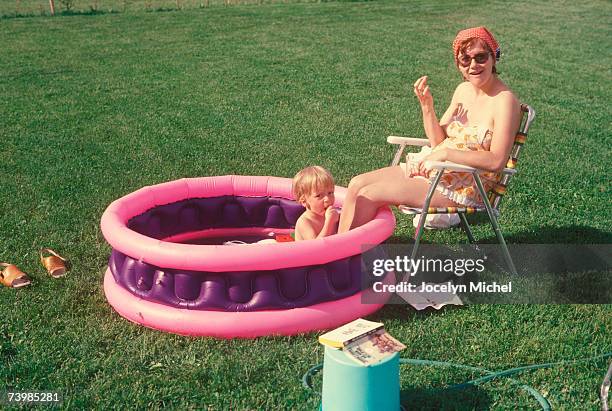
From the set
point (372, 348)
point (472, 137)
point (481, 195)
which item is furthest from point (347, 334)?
point (472, 137)

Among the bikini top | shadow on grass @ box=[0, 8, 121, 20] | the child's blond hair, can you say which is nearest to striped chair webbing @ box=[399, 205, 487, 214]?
the bikini top

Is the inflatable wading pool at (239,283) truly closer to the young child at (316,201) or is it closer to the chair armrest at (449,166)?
the young child at (316,201)

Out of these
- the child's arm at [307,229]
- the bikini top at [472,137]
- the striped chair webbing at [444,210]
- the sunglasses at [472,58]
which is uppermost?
the sunglasses at [472,58]

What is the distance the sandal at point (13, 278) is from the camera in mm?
4781

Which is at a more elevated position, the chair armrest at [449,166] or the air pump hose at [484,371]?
the chair armrest at [449,166]

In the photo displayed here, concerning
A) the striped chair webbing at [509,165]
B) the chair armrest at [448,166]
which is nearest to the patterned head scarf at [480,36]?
the striped chair webbing at [509,165]

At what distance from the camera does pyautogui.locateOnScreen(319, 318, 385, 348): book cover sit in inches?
125

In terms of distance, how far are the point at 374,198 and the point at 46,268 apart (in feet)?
7.43

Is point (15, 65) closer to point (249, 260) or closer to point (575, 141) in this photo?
point (575, 141)

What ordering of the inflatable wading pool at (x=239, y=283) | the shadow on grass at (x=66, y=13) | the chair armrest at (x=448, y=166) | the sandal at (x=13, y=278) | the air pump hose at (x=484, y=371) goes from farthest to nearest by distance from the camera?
the shadow on grass at (x=66, y=13), the sandal at (x=13, y=278), the chair armrest at (x=448, y=166), the inflatable wading pool at (x=239, y=283), the air pump hose at (x=484, y=371)

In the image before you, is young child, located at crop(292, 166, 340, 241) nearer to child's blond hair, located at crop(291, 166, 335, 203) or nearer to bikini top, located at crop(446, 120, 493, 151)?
child's blond hair, located at crop(291, 166, 335, 203)

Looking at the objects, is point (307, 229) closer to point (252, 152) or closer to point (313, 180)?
point (313, 180)

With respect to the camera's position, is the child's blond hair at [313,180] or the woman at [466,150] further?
the woman at [466,150]

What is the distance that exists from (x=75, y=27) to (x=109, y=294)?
15074 millimetres
